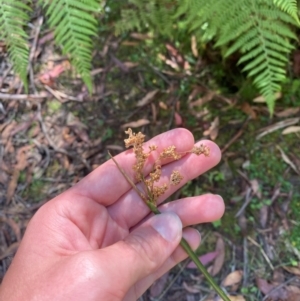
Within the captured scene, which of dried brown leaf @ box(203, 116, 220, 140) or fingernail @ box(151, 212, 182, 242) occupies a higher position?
dried brown leaf @ box(203, 116, 220, 140)

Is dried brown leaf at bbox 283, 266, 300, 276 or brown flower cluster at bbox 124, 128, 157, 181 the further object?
dried brown leaf at bbox 283, 266, 300, 276

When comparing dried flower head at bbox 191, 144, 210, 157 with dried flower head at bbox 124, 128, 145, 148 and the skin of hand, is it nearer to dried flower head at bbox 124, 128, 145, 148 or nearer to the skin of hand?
the skin of hand

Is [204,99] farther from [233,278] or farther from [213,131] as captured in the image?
[233,278]

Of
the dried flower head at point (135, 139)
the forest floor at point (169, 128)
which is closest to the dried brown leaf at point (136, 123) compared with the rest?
the forest floor at point (169, 128)

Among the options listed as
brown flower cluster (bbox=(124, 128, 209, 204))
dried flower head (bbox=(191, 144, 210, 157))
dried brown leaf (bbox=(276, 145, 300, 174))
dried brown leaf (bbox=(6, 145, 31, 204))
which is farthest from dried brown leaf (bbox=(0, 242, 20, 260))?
dried brown leaf (bbox=(276, 145, 300, 174))

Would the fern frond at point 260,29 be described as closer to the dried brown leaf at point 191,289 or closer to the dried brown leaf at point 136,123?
the dried brown leaf at point 136,123
